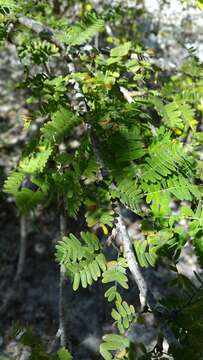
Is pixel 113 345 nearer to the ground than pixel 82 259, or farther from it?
nearer to the ground

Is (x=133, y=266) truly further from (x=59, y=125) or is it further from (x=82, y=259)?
(x=59, y=125)

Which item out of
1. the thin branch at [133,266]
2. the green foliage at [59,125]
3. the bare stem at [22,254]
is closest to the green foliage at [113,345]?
the thin branch at [133,266]

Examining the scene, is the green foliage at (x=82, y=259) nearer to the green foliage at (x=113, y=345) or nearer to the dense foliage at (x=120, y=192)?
the dense foliage at (x=120, y=192)

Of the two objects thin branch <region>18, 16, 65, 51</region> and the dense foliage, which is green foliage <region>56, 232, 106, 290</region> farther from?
thin branch <region>18, 16, 65, 51</region>

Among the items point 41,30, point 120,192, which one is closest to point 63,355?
point 120,192

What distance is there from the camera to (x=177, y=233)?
57.9 inches

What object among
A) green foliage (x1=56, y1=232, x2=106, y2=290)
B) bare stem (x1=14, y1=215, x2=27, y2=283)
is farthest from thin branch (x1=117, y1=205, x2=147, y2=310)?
bare stem (x1=14, y1=215, x2=27, y2=283)

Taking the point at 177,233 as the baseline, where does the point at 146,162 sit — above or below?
above

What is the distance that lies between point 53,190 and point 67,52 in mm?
959

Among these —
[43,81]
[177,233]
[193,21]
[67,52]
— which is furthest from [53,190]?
[193,21]

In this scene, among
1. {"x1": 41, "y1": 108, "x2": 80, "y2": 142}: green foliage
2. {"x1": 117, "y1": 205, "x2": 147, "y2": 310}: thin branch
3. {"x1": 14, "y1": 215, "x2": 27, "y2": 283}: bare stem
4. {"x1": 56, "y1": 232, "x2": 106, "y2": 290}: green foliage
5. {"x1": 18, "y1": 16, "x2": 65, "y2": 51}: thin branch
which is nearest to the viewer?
{"x1": 117, "y1": 205, "x2": 147, "y2": 310}: thin branch

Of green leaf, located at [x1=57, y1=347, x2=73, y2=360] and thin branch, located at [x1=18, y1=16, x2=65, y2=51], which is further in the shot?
thin branch, located at [x1=18, y1=16, x2=65, y2=51]

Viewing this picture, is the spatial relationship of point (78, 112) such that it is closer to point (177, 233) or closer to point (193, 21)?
point (177, 233)

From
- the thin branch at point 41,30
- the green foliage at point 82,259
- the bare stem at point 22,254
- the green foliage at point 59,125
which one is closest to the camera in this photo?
the green foliage at point 82,259
